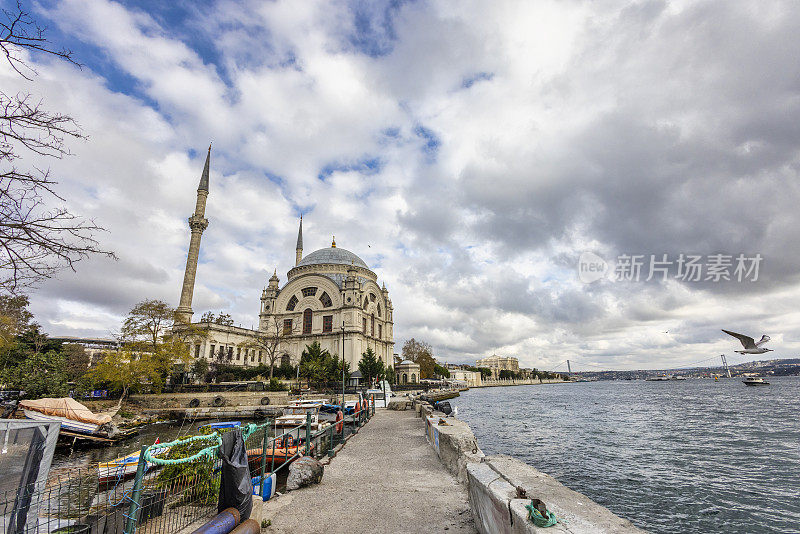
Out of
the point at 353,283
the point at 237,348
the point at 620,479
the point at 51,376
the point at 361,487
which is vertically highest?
the point at 353,283

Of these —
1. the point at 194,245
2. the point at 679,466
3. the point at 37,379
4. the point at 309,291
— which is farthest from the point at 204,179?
the point at 679,466

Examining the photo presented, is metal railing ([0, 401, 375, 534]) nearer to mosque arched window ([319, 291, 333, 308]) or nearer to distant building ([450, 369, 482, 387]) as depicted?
mosque arched window ([319, 291, 333, 308])

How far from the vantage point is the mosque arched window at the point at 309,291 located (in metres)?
53.0

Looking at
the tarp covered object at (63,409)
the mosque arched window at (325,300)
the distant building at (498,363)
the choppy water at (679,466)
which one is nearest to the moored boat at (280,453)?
the choppy water at (679,466)

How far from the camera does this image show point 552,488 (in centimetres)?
356

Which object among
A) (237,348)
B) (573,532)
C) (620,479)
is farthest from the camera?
(237,348)

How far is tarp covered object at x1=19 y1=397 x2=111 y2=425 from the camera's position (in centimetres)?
1650

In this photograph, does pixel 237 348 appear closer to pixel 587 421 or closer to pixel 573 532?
pixel 587 421

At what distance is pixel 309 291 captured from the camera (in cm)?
5334

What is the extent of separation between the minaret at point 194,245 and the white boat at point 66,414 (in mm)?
22503

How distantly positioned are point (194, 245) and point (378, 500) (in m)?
43.2

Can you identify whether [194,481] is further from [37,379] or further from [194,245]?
[194,245]

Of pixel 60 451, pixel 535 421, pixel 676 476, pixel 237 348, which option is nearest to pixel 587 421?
pixel 535 421

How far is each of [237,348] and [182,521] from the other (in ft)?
151
